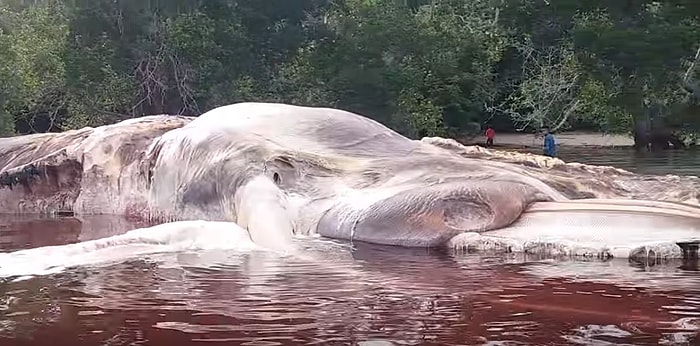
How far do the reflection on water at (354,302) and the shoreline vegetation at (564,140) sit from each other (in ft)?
82.6

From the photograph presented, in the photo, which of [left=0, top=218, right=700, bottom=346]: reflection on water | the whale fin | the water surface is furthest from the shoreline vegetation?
[left=0, top=218, right=700, bottom=346]: reflection on water

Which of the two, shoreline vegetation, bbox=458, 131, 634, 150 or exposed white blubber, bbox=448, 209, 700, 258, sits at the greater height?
shoreline vegetation, bbox=458, 131, 634, 150

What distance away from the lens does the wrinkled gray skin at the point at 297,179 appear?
31.7ft

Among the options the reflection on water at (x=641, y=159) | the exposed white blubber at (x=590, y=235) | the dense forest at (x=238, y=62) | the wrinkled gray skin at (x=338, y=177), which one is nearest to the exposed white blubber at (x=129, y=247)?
the wrinkled gray skin at (x=338, y=177)

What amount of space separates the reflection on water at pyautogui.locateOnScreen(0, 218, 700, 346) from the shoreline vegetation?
991 inches

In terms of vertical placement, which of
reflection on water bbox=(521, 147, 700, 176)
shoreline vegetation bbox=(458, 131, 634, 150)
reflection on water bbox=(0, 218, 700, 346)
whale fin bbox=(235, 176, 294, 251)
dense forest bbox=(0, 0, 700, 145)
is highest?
dense forest bbox=(0, 0, 700, 145)

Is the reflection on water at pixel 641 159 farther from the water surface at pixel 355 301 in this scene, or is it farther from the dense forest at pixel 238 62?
the water surface at pixel 355 301

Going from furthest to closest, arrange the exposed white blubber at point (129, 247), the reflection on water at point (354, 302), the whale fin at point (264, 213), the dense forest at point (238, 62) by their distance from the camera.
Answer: the dense forest at point (238, 62), the whale fin at point (264, 213), the exposed white blubber at point (129, 247), the reflection on water at point (354, 302)

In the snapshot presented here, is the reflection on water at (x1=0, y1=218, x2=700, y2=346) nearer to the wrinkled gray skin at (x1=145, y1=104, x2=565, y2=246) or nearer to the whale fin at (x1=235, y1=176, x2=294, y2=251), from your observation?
the wrinkled gray skin at (x1=145, y1=104, x2=565, y2=246)

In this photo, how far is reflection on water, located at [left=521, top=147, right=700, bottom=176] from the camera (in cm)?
2081

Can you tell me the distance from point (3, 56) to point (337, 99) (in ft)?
31.8

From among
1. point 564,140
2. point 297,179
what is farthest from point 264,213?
point 564,140

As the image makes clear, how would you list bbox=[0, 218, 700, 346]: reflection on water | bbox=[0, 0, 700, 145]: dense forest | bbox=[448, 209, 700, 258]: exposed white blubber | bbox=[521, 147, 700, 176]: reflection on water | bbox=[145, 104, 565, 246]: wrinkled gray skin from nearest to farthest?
1. bbox=[0, 218, 700, 346]: reflection on water
2. bbox=[448, 209, 700, 258]: exposed white blubber
3. bbox=[145, 104, 565, 246]: wrinkled gray skin
4. bbox=[521, 147, 700, 176]: reflection on water
5. bbox=[0, 0, 700, 145]: dense forest

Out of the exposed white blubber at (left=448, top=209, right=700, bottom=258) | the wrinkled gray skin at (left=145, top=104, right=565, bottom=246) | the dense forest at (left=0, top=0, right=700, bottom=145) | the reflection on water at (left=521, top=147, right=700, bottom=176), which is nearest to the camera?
the exposed white blubber at (left=448, top=209, right=700, bottom=258)
